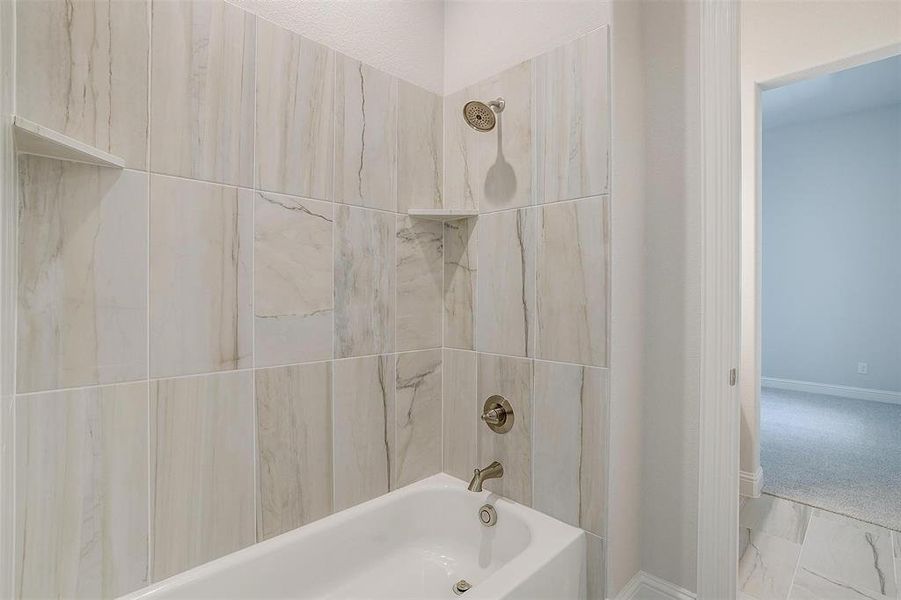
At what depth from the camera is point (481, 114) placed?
4.77 ft

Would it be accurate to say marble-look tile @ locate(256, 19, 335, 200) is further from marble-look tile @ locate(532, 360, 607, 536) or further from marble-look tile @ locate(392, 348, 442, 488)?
marble-look tile @ locate(532, 360, 607, 536)

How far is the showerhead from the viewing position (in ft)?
4.69

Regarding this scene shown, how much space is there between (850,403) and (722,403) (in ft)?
14.1

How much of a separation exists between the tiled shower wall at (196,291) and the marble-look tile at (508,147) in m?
0.32

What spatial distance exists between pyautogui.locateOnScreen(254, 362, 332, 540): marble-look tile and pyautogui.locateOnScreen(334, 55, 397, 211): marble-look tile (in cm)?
62

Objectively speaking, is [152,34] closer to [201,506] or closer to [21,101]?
[21,101]

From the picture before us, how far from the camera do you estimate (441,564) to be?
60.7 inches

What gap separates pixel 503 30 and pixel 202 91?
107 centimetres

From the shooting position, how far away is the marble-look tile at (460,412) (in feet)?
5.48

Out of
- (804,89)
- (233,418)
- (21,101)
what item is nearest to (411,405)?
(233,418)

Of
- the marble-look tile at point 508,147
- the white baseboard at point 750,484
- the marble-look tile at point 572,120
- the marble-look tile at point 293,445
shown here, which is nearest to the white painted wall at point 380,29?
the marble-look tile at point 508,147

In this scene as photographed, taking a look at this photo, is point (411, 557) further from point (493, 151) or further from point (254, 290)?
point (493, 151)

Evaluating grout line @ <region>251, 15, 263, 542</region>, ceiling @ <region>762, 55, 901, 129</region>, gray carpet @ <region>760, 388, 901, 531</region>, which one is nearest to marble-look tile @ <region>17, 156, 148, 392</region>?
grout line @ <region>251, 15, 263, 542</region>

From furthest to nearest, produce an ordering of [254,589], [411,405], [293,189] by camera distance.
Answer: [411,405] → [293,189] → [254,589]
